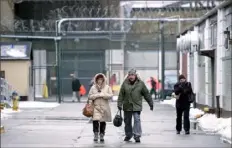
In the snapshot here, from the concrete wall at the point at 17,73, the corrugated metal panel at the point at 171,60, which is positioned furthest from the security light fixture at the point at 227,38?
the corrugated metal panel at the point at 171,60

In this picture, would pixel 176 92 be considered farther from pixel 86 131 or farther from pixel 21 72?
pixel 21 72

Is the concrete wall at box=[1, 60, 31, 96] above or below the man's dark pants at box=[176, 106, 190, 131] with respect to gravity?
above

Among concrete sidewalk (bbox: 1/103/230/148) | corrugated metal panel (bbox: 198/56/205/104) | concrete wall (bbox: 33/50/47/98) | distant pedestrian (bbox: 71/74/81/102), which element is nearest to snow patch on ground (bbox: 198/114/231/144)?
concrete sidewalk (bbox: 1/103/230/148)

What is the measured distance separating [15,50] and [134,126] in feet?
67.7

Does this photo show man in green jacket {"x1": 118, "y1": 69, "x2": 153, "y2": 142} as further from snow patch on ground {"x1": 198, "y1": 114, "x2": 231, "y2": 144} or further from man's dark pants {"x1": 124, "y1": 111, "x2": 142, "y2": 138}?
snow patch on ground {"x1": 198, "y1": 114, "x2": 231, "y2": 144}

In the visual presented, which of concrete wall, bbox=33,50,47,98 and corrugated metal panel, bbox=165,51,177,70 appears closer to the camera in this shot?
concrete wall, bbox=33,50,47,98

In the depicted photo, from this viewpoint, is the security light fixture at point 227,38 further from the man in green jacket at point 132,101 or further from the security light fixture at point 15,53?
the security light fixture at point 15,53

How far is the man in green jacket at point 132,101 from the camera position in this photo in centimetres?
1516

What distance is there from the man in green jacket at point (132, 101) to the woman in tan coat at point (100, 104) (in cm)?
32

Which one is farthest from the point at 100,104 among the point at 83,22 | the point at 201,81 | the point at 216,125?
the point at 83,22

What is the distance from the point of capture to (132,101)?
49.9 ft

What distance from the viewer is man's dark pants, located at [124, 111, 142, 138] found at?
15.1m

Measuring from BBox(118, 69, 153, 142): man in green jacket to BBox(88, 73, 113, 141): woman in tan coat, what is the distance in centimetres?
32

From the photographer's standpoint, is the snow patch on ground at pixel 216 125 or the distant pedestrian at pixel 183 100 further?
the distant pedestrian at pixel 183 100
